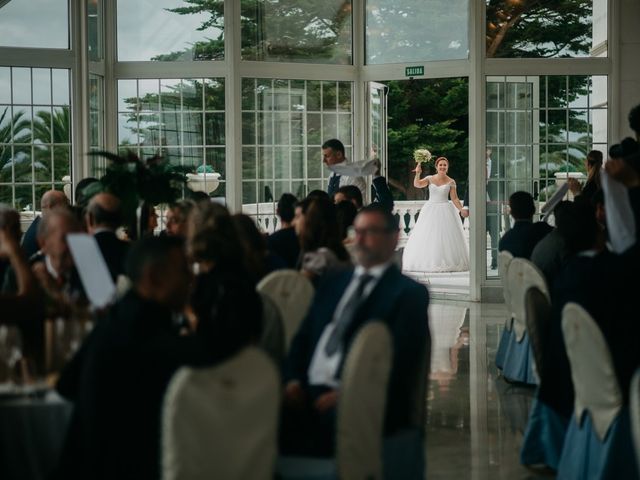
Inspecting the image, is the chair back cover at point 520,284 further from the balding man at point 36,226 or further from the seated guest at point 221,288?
the balding man at point 36,226

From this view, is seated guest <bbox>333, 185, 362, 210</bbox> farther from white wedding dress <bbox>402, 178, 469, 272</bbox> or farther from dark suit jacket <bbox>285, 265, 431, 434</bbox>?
white wedding dress <bbox>402, 178, 469, 272</bbox>

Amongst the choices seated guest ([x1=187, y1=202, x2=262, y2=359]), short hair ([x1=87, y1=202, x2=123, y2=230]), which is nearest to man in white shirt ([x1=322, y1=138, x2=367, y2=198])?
short hair ([x1=87, y1=202, x2=123, y2=230])

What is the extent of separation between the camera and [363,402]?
12.3 ft

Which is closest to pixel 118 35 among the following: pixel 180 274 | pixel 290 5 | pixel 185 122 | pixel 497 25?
pixel 185 122

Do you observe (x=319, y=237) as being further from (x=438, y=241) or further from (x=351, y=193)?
(x=438, y=241)

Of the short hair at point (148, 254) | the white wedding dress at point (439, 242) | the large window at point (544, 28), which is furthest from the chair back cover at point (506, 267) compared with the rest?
the white wedding dress at point (439, 242)

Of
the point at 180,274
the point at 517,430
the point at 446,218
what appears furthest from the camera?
the point at 446,218

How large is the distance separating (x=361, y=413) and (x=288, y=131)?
30.6ft

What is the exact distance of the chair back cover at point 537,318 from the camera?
597 cm

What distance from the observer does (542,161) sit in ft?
41.9

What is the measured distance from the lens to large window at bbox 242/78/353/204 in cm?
1265

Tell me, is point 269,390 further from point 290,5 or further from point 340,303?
point 290,5

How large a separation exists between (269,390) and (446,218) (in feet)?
41.6

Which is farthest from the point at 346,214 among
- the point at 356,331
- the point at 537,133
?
the point at 537,133
